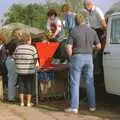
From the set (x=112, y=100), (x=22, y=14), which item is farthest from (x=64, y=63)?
(x=22, y=14)

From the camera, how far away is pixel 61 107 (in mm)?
11133

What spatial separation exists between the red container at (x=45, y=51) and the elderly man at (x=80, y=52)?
1319 millimetres

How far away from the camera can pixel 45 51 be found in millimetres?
11453

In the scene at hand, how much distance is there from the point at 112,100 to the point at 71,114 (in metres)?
1.92

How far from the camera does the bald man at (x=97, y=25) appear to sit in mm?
10672

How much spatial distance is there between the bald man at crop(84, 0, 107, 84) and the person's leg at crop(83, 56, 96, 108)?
16.5 inches

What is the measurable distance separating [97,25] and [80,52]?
3.80 ft

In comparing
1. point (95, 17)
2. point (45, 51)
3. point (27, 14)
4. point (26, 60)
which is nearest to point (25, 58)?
point (26, 60)

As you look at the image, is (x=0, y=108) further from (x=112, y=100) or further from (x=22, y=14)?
(x=22, y=14)

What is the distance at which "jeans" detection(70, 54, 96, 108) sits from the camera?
1017 centimetres

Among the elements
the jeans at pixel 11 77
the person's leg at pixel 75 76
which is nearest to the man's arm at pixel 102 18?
the person's leg at pixel 75 76

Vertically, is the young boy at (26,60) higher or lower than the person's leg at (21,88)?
higher

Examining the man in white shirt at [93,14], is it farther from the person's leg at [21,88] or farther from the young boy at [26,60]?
the person's leg at [21,88]

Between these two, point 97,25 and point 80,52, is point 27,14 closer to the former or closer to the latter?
point 97,25
